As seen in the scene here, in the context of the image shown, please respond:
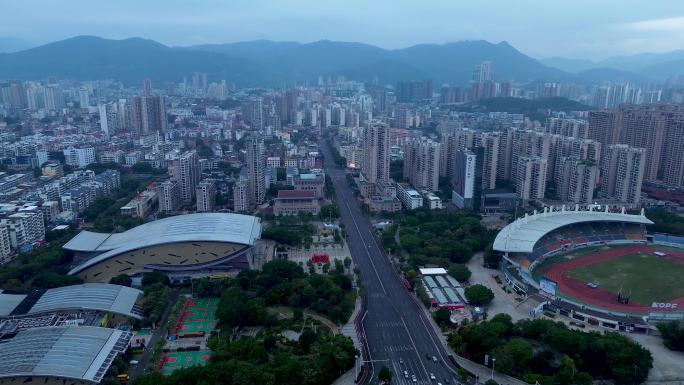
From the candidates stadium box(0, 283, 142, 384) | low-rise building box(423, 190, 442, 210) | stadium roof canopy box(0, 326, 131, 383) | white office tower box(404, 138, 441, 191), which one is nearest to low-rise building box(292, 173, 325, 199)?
white office tower box(404, 138, 441, 191)

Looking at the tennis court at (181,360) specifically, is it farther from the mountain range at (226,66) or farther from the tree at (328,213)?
the mountain range at (226,66)

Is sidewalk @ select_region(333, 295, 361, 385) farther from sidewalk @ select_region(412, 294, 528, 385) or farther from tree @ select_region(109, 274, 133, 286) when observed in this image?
tree @ select_region(109, 274, 133, 286)

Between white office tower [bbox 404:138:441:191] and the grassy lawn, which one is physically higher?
white office tower [bbox 404:138:441:191]

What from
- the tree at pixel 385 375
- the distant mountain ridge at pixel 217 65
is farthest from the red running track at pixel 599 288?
the distant mountain ridge at pixel 217 65

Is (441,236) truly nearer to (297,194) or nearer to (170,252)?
(297,194)

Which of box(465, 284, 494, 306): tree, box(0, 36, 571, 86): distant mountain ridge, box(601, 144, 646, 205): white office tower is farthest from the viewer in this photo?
box(0, 36, 571, 86): distant mountain ridge

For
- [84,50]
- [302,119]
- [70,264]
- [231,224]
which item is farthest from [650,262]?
[84,50]

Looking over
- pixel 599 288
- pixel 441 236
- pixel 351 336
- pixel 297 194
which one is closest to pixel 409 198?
pixel 441 236
